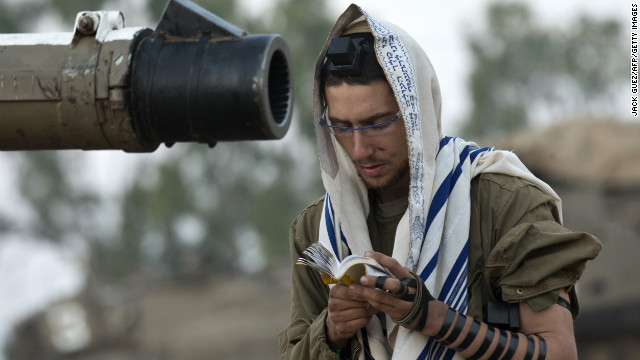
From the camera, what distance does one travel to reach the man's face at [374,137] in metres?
2.99

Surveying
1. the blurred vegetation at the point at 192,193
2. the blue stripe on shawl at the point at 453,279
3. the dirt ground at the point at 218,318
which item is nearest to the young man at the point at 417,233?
the blue stripe on shawl at the point at 453,279

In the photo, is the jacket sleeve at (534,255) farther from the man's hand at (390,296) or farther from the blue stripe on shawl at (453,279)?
the man's hand at (390,296)

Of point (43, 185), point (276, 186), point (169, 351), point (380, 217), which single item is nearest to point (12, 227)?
point (43, 185)

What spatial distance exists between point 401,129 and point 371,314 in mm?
579

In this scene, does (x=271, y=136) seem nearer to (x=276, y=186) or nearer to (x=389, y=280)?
(x=389, y=280)

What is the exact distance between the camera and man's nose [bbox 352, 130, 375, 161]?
2977 millimetres

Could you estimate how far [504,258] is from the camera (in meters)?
2.82

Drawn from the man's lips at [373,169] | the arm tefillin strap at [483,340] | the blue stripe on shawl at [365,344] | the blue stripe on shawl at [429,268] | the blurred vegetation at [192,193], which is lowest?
the blurred vegetation at [192,193]

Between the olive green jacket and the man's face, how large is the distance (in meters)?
0.18

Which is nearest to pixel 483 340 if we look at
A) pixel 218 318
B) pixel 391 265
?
pixel 391 265

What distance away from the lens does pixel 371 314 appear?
9.16 ft

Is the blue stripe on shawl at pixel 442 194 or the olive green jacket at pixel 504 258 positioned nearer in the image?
the olive green jacket at pixel 504 258

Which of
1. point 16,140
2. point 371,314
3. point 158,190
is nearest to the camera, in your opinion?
point 16,140

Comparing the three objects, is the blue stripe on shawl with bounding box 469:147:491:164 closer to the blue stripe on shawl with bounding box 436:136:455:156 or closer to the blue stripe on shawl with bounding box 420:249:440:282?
the blue stripe on shawl with bounding box 436:136:455:156
